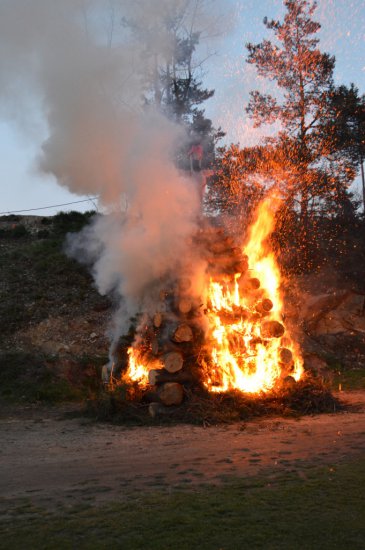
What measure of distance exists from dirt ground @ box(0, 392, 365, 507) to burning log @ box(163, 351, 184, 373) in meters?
1.20

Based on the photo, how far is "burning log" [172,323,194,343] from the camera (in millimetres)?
10164

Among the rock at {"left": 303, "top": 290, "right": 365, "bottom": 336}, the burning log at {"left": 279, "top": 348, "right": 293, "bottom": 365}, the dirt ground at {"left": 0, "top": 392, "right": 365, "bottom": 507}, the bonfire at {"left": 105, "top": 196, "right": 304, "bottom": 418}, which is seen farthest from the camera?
the rock at {"left": 303, "top": 290, "right": 365, "bottom": 336}

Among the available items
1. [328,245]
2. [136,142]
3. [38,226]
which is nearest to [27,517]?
[136,142]

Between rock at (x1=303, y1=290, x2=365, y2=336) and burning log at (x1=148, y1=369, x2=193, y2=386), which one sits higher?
rock at (x1=303, y1=290, x2=365, y2=336)

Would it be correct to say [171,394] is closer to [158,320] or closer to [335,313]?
[158,320]

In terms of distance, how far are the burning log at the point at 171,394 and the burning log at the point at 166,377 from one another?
0.59 feet

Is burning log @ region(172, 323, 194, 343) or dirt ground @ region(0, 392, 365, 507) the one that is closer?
dirt ground @ region(0, 392, 365, 507)

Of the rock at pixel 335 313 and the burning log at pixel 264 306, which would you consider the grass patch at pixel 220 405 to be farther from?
the rock at pixel 335 313

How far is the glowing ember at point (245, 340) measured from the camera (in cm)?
1039

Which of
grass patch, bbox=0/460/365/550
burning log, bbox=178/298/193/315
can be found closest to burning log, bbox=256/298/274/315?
burning log, bbox=178/298/193/315

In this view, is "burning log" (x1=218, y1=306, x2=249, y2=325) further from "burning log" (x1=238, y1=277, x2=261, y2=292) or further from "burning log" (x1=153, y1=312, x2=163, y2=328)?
"burning log" (x1=153, y1=312, x2=163, y2=328)

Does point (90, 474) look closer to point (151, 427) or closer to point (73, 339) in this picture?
point (151, 427)

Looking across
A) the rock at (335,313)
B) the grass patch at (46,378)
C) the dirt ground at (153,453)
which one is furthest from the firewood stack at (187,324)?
the rock at (335,313)

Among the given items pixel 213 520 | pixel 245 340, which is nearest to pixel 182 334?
pixel 245 340
